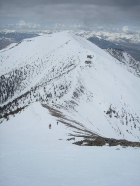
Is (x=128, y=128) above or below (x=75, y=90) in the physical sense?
below

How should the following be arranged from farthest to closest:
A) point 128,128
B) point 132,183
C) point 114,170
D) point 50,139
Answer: point 128,128 → point 50,139 → point 114,170 → point 132,183

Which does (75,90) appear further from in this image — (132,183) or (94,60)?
(132,183)

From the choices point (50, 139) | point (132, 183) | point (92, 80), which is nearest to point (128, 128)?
point (92, 80)

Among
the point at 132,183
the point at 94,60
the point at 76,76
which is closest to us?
the point at 132,183

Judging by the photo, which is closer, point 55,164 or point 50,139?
point 55,164

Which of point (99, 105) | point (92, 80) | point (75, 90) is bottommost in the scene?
point (99, 105)

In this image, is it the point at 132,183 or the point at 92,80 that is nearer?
the point at 132,183

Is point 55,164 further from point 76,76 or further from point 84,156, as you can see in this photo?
point 76,76

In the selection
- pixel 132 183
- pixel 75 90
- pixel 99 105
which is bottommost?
pixel 132 183

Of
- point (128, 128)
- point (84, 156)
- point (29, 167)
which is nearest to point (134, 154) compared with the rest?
point (84, 156)
